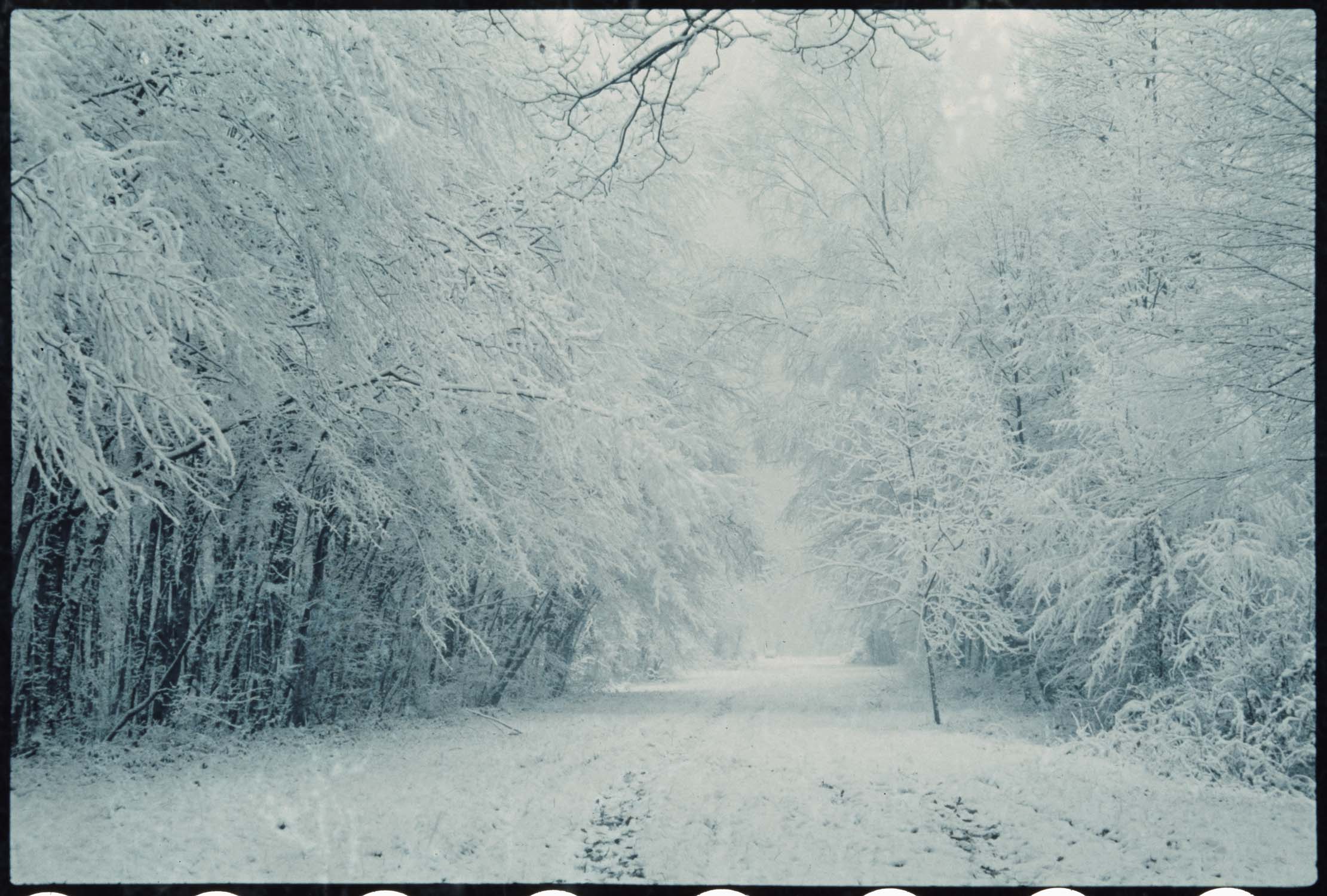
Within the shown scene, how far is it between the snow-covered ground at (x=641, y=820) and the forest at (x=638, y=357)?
0.42 m

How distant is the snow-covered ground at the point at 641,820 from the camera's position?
325 cm

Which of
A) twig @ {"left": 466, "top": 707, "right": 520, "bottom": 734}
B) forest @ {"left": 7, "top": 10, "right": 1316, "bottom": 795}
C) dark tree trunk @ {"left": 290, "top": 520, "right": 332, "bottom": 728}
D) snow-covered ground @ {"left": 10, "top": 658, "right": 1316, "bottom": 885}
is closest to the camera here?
forest @ {"left": 7, "top": 10, "right": 1316, "bottom": 795}

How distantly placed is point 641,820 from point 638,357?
248 centimetres

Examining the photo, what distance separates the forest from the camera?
3.03m

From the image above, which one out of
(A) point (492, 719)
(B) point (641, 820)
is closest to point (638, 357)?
(A) point (492, 719)

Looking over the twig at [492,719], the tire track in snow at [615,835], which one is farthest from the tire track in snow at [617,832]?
the twig at [492,719]

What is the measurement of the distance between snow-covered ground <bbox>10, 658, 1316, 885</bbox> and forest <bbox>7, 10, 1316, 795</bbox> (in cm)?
42

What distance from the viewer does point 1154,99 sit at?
465 cm

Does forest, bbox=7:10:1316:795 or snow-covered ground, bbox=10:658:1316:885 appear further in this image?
snow-covered ground, bbox=10:658:1316:885

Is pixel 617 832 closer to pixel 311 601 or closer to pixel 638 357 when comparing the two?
pixel 311 601

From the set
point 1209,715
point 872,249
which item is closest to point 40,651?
point 872,249

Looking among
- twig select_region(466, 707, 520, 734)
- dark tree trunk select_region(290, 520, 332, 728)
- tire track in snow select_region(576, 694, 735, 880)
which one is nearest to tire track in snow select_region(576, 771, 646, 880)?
tire track in snow select_region(576, 694, 735, 880)

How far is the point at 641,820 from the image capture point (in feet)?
11.5

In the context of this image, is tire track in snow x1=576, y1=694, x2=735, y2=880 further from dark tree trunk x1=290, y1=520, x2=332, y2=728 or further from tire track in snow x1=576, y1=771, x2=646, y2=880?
dark tree trunk x1=290, y1=520, x2=332, y2=728
